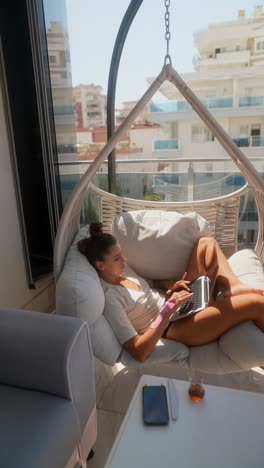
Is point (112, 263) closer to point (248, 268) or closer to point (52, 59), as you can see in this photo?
point (248, 268)

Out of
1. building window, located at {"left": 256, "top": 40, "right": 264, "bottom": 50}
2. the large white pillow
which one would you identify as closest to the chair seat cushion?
the large white pillow

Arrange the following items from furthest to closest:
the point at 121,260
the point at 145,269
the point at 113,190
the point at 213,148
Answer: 1. the point at 213,148
2. the point at 113,190
3. the point at 145,269
4. the point at 121,260

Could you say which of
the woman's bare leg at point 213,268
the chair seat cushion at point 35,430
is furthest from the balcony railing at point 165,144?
the chair seat cushion at point 35,430

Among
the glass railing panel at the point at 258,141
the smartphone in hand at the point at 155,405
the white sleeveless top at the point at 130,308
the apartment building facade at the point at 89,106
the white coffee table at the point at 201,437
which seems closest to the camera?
the white coffee table at the point at 201,437

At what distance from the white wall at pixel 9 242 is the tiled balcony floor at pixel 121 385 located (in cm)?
78

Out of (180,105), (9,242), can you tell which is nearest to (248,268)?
(9,242)

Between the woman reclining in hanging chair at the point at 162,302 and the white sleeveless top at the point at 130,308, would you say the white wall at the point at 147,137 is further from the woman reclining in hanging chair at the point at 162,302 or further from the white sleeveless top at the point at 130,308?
the white sleeveless top at the point at 130,308

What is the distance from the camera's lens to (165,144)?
3.22 metres

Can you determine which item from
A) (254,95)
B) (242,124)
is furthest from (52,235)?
(254,95)

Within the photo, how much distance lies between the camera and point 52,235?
2.49 m

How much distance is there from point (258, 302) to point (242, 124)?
2.20m

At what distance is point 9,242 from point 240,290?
1450 millimetres

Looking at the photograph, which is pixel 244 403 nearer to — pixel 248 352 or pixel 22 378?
pixel 248 352

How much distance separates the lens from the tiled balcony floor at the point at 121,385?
1.44 m
